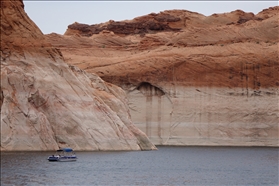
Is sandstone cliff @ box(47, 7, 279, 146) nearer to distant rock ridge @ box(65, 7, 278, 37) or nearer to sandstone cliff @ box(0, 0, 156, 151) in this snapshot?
sandstone cliff @ box(0, 0, 156, 151)

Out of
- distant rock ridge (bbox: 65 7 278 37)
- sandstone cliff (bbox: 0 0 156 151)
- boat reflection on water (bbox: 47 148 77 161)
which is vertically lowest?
boat reflection on water (bbox: 47 148 77 161)

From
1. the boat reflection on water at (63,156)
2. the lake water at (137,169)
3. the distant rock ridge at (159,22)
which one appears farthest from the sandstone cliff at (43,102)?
the distant rock ridge at (159,22)

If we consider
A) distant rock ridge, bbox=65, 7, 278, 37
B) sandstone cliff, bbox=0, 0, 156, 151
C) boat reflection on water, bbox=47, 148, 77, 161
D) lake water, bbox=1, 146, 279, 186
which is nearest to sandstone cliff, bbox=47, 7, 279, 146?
lake water, bbox=1, 146, 279, 186

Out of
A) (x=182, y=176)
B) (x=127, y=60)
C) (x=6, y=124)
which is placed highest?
(x=127, y=60)

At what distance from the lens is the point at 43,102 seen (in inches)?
2028

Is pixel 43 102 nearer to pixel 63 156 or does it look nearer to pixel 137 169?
pixel 63 156

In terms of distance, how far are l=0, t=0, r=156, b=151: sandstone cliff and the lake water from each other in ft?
3.81

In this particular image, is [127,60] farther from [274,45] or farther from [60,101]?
[60,101]

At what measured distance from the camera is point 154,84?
8425 cm

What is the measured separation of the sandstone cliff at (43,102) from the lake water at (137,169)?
3.81 feet

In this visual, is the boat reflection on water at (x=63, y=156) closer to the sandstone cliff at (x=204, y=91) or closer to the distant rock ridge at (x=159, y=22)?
the sandstone cliff at (x=204, y=91)

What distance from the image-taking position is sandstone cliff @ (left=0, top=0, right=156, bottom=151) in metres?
48.9

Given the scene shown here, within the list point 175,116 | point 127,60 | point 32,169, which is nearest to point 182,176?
point 32,169

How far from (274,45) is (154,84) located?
1734 centimetres
